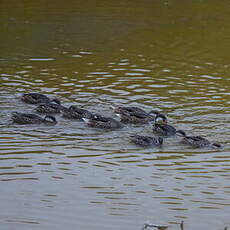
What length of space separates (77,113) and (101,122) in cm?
70

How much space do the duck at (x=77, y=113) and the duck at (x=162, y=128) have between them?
147cm

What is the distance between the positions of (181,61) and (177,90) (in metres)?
2.93

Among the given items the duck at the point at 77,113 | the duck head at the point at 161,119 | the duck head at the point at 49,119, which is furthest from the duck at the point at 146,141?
the duck head at the point at 49,119

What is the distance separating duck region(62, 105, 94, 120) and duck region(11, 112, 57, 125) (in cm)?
40

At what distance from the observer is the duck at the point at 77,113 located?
586 inches

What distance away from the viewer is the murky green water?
1016 centimetres

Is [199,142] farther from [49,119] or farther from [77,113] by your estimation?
[49,119]

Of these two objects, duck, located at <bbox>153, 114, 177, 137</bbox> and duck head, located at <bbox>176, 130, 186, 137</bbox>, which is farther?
duck, located at <bbox>153, 114, 177, 137</bbox>

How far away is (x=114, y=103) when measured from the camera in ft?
53.5

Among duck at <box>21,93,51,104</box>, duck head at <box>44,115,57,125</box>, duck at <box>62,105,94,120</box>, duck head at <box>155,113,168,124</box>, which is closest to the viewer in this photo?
duck head at <box>155,113,168,124</box>

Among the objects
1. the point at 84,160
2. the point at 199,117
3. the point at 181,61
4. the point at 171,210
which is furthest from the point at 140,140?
the point at 181,61

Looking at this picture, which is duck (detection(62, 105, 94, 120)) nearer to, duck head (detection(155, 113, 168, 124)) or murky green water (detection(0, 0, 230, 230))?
murky green water (detection(0, 0, 230, 230))

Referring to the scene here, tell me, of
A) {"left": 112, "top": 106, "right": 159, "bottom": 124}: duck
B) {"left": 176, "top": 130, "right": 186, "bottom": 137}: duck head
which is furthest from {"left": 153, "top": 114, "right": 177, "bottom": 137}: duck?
{"left": 112, "top": 106, "right": 159, "bottom": 124}: duck

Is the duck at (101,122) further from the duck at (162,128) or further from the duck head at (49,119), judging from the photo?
the duck at (162,128)
